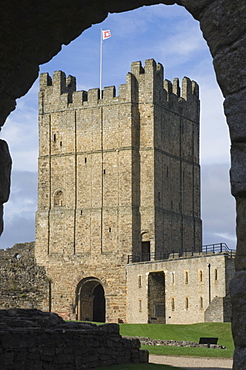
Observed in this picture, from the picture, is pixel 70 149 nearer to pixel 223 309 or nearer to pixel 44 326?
pixel 223 309

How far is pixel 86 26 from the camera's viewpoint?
6812 millimetres

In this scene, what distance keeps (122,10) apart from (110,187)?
43.1 m

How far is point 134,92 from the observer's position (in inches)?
1980

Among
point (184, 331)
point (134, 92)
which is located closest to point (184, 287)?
point (184, 331)

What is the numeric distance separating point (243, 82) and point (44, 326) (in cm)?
998

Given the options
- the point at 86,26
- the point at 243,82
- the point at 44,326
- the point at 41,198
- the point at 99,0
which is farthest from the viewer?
the point at 41,198

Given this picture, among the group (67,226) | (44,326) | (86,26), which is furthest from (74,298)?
(86,26)

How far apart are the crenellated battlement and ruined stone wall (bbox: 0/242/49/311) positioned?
11551 mm

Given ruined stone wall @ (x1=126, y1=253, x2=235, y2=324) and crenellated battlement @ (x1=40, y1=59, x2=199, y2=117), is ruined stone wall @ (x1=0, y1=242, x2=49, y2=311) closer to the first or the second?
ruined stone wall @ (x1=126, y1=253, x2=235, y2=324)

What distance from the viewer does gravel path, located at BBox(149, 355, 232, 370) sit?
1680cm

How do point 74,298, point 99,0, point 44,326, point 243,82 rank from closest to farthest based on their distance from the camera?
point 243,82 → point 99,0 → point 44,326 → point 74,298

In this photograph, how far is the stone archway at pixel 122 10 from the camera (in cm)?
446

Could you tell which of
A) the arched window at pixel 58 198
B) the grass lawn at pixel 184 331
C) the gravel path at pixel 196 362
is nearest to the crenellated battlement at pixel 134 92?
the arched window at pixel 58 198

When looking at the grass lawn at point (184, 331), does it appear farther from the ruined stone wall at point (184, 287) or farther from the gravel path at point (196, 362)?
the gravel path at point (196, 362)
